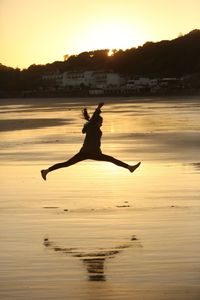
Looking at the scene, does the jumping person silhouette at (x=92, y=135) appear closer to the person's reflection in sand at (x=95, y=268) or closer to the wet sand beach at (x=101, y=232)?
the wet sand beach at (x=101, y=232)

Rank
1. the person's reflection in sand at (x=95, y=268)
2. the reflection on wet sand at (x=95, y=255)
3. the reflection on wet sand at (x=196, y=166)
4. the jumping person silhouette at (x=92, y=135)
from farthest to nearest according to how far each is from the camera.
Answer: the reflection on wet sand at (x=196, y=166) → the jumping person silhouette at (x=92, y=135) → the reflection on wet sand at (x=95, y=255) → the person's reflection in sand at (x=95, y=268)

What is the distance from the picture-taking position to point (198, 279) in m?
7.28

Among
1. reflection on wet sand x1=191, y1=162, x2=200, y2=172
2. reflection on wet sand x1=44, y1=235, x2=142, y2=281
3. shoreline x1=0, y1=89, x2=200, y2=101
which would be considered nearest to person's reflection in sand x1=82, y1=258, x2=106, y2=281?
reflection on wet sand x1=44, y1=235, x2=142, y2=281

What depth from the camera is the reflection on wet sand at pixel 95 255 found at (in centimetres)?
764

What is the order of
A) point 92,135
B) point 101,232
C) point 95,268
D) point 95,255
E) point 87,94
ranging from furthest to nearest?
point 87,94 → point 92,135 → point 101,232 → point 95,255 → point 95,268

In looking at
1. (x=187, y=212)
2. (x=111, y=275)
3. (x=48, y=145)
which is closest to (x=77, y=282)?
(x=111, y=275)

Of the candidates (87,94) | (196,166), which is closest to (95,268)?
(196,166)

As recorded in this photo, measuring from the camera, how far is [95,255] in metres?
8.42

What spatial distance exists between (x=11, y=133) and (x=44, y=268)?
93.4 feet

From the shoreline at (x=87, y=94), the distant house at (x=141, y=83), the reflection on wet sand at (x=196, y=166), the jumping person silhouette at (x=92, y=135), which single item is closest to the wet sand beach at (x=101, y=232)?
the reflection on wet sand at (x=196, y=166)

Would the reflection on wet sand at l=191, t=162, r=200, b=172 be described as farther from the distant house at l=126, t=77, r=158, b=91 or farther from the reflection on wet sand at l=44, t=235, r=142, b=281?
the distant house at l=126, t=77, r=158, b=91

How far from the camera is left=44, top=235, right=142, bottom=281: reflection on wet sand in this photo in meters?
7.64

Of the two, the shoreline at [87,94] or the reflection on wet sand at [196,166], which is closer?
the reflection on wet sand at [196,166]

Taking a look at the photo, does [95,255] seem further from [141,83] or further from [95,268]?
[141,83]
